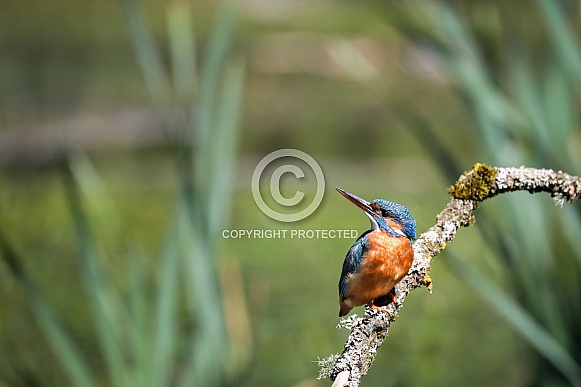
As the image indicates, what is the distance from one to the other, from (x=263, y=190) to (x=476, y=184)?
0.17 metres

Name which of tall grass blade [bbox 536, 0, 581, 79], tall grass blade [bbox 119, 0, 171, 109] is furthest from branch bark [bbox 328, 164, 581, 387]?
tall grass blade [bbox 119, 0, 171, 109]

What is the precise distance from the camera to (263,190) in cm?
39

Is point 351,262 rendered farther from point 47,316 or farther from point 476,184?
point 47,316

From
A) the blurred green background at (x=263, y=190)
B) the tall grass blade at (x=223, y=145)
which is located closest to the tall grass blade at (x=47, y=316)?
the blurred green background at (x=263, y=190)

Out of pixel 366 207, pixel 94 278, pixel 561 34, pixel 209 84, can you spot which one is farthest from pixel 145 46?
pixel 366 207

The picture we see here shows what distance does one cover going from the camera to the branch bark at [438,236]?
19 centimetres

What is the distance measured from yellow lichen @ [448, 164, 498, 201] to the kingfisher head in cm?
2

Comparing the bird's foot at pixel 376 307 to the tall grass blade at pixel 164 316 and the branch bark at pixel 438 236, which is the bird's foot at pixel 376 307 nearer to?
the branch bark at pixel 438 236

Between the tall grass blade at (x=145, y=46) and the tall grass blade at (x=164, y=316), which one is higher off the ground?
the tall grass blade at (x=145, y=46)

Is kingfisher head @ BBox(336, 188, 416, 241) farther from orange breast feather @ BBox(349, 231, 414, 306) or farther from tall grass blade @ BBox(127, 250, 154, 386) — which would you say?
tall grass blade @ BBox(127, 250, 154, 386)

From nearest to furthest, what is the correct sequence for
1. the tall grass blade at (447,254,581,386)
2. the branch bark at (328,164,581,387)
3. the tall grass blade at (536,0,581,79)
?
1. the branch bark at (328,164,581,387)
2. the tall grass blade at (447,254,581,386)
3. the tall grass blade at (536,0,581,79)

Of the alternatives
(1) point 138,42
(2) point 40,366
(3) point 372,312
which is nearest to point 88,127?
(2) point 40,366

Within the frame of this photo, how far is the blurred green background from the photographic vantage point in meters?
0.71

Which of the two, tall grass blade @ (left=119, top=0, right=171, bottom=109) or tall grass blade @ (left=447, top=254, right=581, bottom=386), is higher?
tall grass blade @ (left=119, top=0, right=171, bottom=109)
